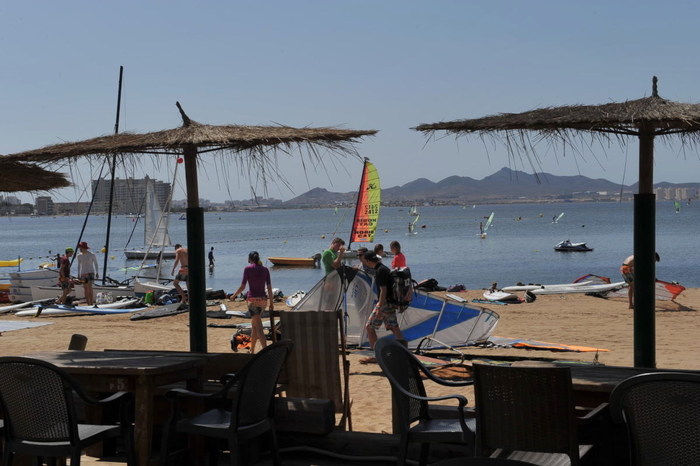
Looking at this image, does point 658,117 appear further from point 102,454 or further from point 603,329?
point 603,329

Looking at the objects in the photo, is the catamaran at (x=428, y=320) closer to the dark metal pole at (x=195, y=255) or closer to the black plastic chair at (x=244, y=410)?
the dark metal pole at (x=195, y=255)

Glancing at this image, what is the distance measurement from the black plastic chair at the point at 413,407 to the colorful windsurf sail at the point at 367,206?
22026 mm

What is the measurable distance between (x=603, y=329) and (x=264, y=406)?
10.4 meters

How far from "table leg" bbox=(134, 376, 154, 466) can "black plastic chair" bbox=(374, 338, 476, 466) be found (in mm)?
1284

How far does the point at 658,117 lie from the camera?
550 centimetres

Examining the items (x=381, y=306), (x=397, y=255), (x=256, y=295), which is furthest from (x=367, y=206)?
(x=381, y=306)

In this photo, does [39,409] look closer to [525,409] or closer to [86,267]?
[525,409]

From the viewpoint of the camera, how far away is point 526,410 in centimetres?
331

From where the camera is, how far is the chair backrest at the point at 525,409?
3.25 m

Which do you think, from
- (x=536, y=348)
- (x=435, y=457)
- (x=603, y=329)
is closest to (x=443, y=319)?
(x=536, y=348)

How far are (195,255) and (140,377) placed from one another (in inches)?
106

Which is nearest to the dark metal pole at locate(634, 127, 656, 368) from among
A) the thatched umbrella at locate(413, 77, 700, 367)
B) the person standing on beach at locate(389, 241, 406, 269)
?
the thatched umbrella at locate(413, 77, 700, 367)

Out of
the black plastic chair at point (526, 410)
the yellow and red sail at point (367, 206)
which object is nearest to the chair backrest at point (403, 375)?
the black plastic chair at point (526, 410)

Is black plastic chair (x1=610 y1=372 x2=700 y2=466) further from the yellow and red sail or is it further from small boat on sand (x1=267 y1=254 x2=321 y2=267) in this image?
small boat on sand (x1=267 y1=254 x2=321 y2=267)
